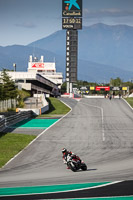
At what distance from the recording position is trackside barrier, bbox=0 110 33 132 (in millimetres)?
37956

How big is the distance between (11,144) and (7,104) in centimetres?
3192

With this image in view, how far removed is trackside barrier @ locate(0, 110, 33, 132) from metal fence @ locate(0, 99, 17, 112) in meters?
4.53

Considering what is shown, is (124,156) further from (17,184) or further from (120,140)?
(17,184)

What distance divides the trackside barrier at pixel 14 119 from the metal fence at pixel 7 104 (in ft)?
14.9

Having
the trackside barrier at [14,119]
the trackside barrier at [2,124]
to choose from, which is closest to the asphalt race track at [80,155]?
the trackside barrier at [2,124]

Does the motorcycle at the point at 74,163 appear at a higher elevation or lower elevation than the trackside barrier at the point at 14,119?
lower

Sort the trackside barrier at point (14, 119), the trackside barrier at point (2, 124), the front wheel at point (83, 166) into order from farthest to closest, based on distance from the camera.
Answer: the trackside barrier at point (14, 119)
the trackside barrier at point (2, 124)
the front wheel at point (83, 166)

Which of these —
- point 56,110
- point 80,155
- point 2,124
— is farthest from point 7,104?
point 80,155

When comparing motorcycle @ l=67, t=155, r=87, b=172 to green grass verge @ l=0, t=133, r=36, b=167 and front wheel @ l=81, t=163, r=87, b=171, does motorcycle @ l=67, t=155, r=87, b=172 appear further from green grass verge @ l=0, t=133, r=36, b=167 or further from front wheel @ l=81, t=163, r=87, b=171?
green grass verge @ l=0, t=133, r=36, b=167

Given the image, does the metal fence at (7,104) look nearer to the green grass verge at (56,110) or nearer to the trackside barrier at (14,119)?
the trackside barrier at (14,119)

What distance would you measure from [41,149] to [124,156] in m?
6.45

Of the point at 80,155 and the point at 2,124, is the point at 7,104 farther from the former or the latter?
the point at 80,155

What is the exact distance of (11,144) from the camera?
28438mm

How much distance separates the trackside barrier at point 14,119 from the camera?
37956 mm
